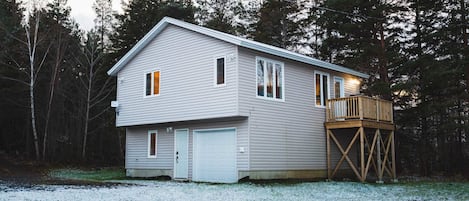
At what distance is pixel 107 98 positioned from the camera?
29031 mm

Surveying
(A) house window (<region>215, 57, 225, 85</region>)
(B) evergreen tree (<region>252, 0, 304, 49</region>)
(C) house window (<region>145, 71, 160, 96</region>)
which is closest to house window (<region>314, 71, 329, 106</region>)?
(A) house window (<region>215, 57, 225, 85</region>)

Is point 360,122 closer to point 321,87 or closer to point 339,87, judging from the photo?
point 321,87

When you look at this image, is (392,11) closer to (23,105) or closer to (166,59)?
(166,59)

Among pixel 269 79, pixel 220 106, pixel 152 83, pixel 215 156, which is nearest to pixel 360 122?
pixel 269 79

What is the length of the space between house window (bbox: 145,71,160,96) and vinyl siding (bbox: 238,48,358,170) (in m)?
4.21

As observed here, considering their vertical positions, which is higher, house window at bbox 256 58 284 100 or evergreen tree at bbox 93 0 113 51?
evergreen tree at bbox 93 0 113 51

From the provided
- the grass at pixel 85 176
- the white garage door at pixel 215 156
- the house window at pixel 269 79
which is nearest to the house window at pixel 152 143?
the grass at pixel 85 176

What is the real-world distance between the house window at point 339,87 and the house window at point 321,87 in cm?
60

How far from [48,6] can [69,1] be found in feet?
6.06

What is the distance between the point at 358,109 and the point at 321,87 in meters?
2.39

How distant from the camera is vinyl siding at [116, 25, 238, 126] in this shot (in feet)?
49.6

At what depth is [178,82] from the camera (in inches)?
654

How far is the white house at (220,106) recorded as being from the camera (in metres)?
15.0

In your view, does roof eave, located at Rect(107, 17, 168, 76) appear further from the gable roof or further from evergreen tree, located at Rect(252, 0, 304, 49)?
evergreen tree, located at Rect(252, 0, 304, 49)
